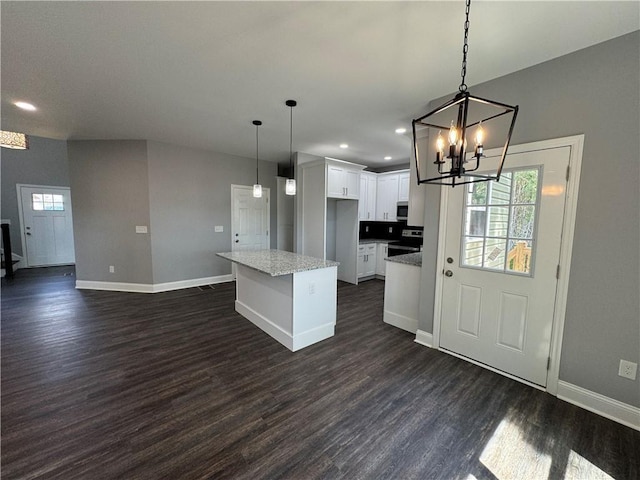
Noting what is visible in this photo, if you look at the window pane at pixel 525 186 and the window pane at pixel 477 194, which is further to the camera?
the window pane at pixel 477 194

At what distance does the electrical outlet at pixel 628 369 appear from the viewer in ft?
5.99

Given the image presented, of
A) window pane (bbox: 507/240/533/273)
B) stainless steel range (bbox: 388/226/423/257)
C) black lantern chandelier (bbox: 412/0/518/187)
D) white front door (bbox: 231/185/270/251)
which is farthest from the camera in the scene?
white front door (bbox: 231/185/270/251)

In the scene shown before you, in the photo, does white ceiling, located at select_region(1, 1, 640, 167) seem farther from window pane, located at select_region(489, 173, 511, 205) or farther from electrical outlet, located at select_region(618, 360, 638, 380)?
electrical outlet, located at select_region(618, 360, 638, 380)

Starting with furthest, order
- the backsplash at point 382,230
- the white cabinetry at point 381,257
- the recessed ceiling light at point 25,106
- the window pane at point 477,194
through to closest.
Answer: the backsplash at point 382,230, the white cabinetry at point 381,257, the recessed ceiling light at point 25,106, the window pane at point 477,194

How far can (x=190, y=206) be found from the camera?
201 inches

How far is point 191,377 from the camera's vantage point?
2.35 m

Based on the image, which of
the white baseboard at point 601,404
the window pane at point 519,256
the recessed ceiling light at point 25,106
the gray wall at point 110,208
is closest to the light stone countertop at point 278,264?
the window pane at point 519,256

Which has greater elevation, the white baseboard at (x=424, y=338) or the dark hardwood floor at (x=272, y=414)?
the white baseboard at (x=424, y=338)

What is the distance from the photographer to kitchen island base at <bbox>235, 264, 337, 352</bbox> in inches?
110

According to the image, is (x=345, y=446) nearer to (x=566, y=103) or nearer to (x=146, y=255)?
(x=566, y=103)

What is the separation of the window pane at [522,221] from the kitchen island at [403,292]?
108cm

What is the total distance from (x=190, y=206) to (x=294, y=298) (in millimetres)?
3497

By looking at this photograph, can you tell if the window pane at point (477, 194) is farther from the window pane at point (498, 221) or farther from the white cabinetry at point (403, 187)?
the white cabinetry at point (403, 187)

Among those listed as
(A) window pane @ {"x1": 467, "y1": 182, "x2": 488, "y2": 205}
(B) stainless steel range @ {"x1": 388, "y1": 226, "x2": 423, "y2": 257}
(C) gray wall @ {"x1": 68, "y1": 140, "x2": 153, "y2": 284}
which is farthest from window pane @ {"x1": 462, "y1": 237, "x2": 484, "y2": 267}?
(C) gray wall @ {"x1": 68, "y1": 140, "x2": 153, "y2": 284}
